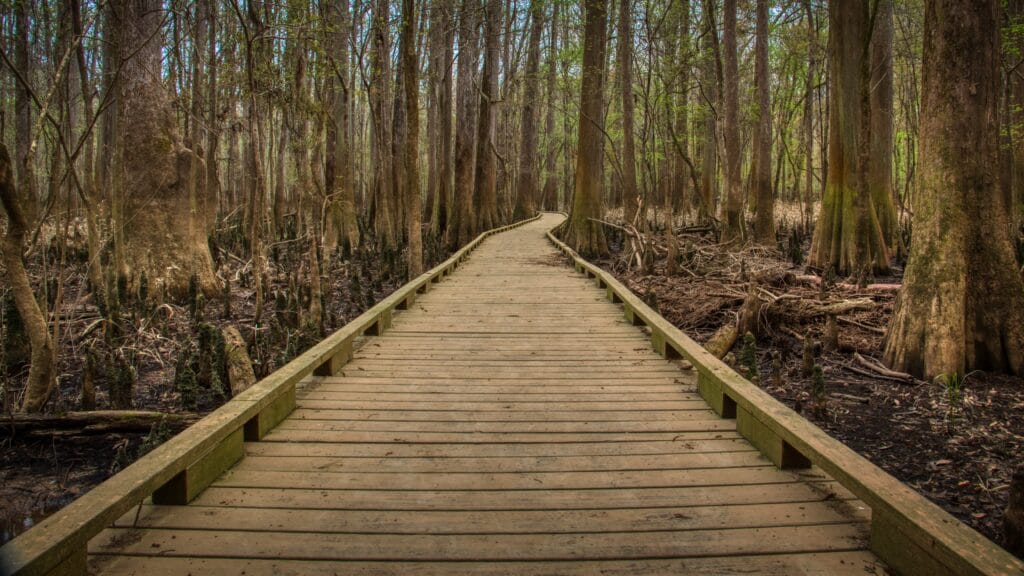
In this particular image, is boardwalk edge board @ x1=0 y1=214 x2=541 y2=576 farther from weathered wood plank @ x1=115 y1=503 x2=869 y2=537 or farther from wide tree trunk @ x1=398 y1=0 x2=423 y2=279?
wide tree trunk @ x1=398 y1=0 x2=423 y2=279

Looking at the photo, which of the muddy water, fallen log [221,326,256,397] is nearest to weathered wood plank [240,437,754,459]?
the muddy water

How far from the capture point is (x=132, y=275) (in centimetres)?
821

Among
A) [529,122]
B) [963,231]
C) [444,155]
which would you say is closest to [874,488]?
[963,231]

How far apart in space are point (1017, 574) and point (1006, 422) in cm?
304

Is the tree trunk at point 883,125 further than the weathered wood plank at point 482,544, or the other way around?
the tree trunk at point 883,125

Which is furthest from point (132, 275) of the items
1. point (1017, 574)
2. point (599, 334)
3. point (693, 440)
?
point (1017, 574)

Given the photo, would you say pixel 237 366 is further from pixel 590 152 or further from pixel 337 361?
pixel 590 152

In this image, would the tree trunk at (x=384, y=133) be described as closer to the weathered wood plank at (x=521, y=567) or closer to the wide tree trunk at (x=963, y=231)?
the wide tree trunk at (x=963, y=231)

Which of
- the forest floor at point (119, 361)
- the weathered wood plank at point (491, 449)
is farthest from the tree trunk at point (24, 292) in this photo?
the weathered wood plank at point (491, 449)

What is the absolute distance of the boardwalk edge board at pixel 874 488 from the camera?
1735 millimetres

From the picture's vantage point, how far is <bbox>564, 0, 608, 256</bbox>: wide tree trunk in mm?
13180

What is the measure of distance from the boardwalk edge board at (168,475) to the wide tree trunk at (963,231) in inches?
168

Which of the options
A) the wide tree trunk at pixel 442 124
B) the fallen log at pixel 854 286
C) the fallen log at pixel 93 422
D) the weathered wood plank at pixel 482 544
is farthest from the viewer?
the wide tree trunk at pixel 442 124

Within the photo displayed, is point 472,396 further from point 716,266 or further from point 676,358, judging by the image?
point 716,266
